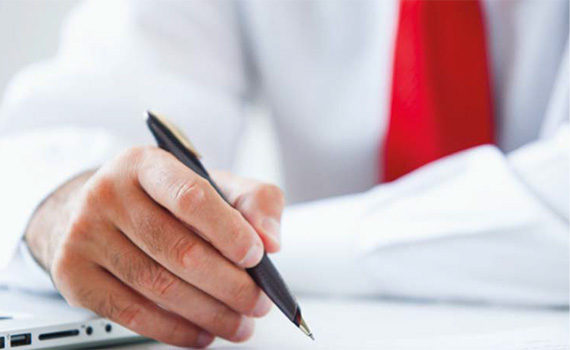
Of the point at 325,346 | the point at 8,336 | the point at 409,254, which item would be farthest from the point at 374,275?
the point at 8,336

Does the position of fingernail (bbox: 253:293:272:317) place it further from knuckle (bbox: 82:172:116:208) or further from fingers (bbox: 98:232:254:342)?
knuckle (bbox: 82:172:116:208)

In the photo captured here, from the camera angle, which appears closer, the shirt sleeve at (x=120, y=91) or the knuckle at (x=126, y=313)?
the knuckle at (x=126, y=313)

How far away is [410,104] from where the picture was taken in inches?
36.2

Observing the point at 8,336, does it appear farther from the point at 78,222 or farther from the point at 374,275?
the point at 374,275

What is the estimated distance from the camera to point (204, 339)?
0.50m

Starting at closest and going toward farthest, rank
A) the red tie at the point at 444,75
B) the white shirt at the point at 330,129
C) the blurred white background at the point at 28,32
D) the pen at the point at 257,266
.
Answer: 1. the pen at the point at 257,266
2. the white shirt at the point at 330,129
3. the red tie at the point at 444,75
4. the blurred white background at the point at 28,32

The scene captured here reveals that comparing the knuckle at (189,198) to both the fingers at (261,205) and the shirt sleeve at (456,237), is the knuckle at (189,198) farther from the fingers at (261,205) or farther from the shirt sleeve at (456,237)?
the shirt sleeve at (456,237)

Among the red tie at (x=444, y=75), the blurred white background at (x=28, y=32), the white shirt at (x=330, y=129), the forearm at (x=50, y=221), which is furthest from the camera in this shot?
the blurred white background at (x=28, y=32)

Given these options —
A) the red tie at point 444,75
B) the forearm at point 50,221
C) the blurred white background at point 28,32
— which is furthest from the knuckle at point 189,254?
the blurred white background at point 28,32

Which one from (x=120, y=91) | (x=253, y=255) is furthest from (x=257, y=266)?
(x=120, y=91)

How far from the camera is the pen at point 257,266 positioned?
0.44 meters

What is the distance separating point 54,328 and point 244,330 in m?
0.12

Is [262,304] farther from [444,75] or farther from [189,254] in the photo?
[444,75]

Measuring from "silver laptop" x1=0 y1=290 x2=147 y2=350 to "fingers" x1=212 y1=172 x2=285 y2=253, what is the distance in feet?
0.40
